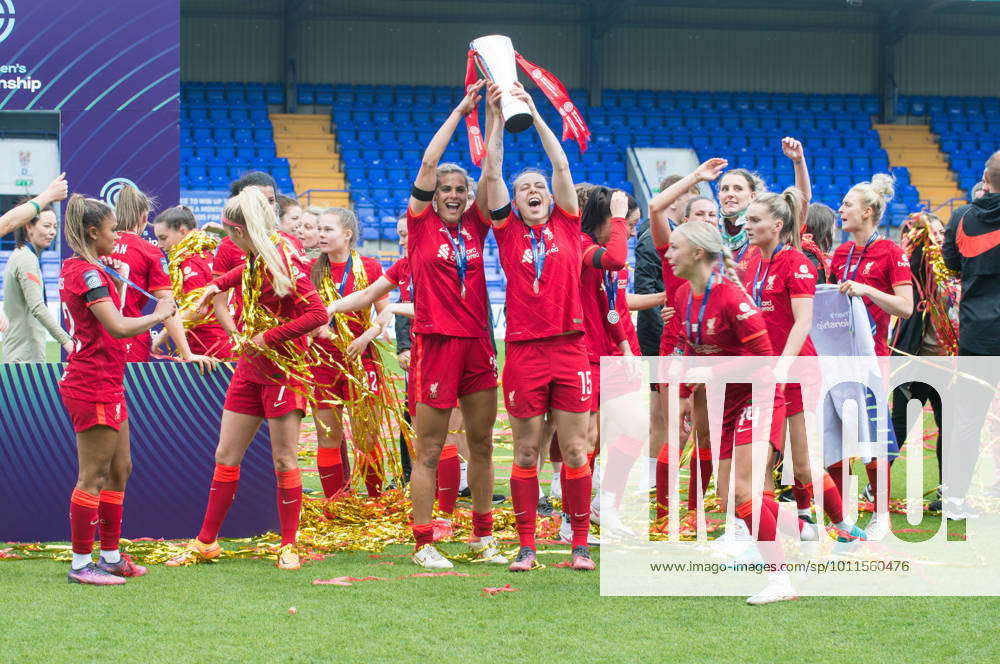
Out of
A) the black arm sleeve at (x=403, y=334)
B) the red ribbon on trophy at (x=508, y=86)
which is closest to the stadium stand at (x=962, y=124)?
the black arm sleeve at (x=403, y=334)

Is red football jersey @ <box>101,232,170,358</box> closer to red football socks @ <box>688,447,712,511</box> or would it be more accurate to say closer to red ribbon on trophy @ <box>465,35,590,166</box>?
red ribbon on trophy @ <box>465,35,590,166</box>

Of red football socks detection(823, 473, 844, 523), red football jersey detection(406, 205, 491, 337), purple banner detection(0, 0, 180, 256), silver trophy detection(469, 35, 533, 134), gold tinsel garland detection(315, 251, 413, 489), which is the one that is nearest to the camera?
silver trophy detection(469, 35, 533, 134)

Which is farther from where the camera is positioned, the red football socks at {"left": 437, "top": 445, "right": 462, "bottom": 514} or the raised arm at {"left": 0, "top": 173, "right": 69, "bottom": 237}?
the red football socks at {"left": 437, "top": 445, "right": 462, "bottom": 514}

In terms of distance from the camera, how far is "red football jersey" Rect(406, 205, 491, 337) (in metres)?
5.89

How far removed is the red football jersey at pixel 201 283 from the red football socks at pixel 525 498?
2.50 meters

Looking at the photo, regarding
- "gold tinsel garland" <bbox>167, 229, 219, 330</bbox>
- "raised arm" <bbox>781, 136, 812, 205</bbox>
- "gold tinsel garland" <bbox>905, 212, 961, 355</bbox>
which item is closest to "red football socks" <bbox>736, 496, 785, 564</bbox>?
"raised arm" <bbox>781, 136, 812, 205</bbox>

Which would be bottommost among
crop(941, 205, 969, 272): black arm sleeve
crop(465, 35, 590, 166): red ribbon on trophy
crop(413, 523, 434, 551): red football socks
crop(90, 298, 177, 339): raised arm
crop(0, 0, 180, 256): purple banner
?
crop(413, 523, 434, 551): red football socks

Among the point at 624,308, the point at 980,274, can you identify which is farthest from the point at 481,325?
the point at 980,274

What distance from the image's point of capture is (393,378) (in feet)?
25.4

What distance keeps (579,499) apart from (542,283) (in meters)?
1.14

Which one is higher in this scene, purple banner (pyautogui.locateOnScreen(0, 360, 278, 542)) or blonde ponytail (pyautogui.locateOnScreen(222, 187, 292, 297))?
blonde ponytail (pyautogui.locateOnScreen(222, 187, 292, 297))

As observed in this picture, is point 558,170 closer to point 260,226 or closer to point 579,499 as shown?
point 260,226

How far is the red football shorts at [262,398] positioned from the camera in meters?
6.00

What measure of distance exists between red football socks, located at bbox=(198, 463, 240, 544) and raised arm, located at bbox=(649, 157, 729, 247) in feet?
8.74
